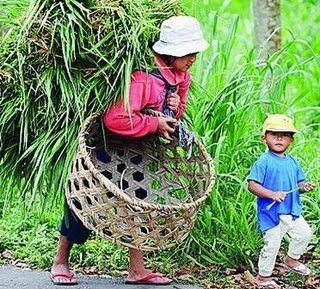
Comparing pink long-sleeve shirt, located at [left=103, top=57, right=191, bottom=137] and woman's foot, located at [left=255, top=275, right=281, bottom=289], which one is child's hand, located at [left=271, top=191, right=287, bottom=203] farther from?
pink long-sleeve shirt, located at [left=103, top=57, right=191, bottom=137]

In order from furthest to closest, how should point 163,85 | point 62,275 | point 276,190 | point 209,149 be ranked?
point 209,149 < point 62,275 < point 276,190 < point 163,85

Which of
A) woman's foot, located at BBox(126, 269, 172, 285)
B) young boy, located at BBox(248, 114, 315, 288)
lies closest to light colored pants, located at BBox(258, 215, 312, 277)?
young boy, located at BBox(248, 114, 315, 288)

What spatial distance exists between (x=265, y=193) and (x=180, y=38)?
0.92 m

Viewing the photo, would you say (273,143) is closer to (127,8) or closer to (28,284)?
(127,8)

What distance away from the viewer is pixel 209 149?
536 centimetres

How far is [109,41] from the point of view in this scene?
4.53 m

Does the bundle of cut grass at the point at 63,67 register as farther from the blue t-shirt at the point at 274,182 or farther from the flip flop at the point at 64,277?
the blue t-shirt at the point at 274,182

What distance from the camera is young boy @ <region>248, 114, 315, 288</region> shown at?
471cm

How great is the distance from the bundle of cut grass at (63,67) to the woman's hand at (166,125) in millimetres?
245

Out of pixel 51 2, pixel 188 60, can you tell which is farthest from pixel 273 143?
pixel 51 2

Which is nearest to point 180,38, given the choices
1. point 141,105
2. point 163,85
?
point 163,85

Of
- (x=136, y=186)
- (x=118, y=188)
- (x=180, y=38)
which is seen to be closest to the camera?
A: (x=118, y=188)

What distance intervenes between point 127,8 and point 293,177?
125 centimetres

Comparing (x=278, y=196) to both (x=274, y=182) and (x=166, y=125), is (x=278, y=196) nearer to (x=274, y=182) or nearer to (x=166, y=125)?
(x=274, y=182)
